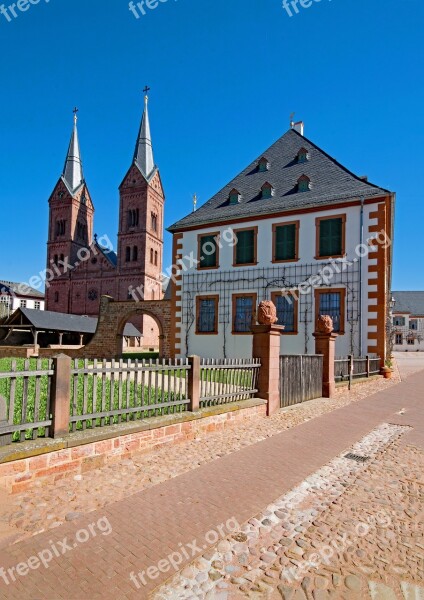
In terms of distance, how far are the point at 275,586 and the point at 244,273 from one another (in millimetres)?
19366

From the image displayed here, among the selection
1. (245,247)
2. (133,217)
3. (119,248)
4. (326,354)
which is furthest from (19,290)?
(326,354)

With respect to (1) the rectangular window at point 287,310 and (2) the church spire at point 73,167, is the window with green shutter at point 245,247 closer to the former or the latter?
(1) the rectangular window at point 287,310

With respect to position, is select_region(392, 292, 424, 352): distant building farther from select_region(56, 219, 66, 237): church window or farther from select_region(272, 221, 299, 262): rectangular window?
select_region(272, 221, 299, 262): rectangular window

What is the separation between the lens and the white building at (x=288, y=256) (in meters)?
19.2

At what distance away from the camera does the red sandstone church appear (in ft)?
195

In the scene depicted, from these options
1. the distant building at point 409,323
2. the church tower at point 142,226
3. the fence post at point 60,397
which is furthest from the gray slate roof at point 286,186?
the distant building at point 409,323

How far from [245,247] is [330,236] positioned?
4.51 m

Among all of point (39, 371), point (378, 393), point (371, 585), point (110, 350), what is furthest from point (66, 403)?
point (110, 350)

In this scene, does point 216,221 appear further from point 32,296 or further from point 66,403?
point 32,296

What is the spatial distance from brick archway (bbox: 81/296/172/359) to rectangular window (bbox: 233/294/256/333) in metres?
5.38

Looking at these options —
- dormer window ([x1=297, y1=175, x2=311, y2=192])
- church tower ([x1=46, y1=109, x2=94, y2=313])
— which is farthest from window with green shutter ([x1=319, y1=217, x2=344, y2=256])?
church tower ([x1=46, y1=109, x2=94, y2=313])

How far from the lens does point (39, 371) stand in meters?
5.40

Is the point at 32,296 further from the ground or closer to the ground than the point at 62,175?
closer to the ground

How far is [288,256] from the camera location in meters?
21.1
